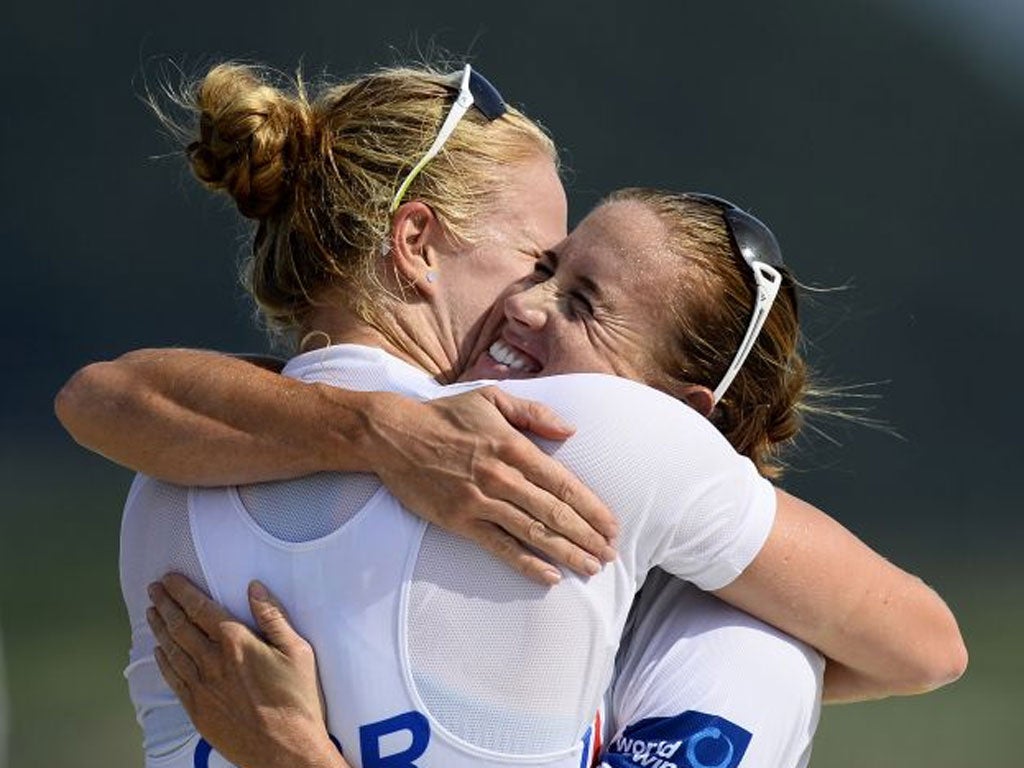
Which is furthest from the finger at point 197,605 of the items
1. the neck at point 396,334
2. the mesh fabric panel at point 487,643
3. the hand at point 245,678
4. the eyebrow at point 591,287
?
the eyebrow at point 591,287

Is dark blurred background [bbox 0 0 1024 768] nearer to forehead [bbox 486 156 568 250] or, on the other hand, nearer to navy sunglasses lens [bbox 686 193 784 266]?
forehead [bbox 486 156 568 250]

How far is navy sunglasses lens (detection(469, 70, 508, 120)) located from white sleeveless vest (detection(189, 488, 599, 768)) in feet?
2.24

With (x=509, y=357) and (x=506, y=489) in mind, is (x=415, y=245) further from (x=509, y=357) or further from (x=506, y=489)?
(x=506, y=489)

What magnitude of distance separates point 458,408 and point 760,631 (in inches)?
17.0

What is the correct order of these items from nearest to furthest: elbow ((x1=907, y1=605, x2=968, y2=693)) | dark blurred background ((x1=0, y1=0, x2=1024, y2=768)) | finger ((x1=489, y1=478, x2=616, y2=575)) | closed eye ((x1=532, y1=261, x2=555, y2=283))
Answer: finger ((x1=489, y1=478, x2=616, y2=575)) < elbow ((x1=907, y1=605, x2=968, y2=693)) < closed eye ((x1=532, y1=261, x2=555, y2=283)) < dark blurred background ((x1=0, y1=0, x2=1024, y2=768))

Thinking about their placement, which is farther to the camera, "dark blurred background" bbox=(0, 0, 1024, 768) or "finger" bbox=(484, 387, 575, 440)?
"dark blurred background" bbox=(0, 0, 1024, 768)

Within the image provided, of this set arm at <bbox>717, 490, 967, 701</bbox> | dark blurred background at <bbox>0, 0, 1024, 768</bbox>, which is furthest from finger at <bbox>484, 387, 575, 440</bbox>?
dark blurred background at <bbox>0, 0, 1024, 768</bbox>

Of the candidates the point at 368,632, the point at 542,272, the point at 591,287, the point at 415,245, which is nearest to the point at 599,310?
the point at 591,287

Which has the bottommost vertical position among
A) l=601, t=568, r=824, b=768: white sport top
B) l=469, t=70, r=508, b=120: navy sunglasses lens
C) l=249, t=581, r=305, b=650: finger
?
l=249, t=581, r=305, b=650: finger

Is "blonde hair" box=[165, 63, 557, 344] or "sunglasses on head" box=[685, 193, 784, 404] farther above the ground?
"sunglasses on head" box=[685, 193, 784, 404]

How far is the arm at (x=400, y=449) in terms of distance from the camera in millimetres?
1765

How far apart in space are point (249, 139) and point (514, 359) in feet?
1.42

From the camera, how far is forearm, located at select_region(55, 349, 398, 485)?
185cm

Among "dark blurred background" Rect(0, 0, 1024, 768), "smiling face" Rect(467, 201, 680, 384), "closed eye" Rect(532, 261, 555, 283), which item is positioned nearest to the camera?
"smiling face" Rect(467, 201, 680, 384)
